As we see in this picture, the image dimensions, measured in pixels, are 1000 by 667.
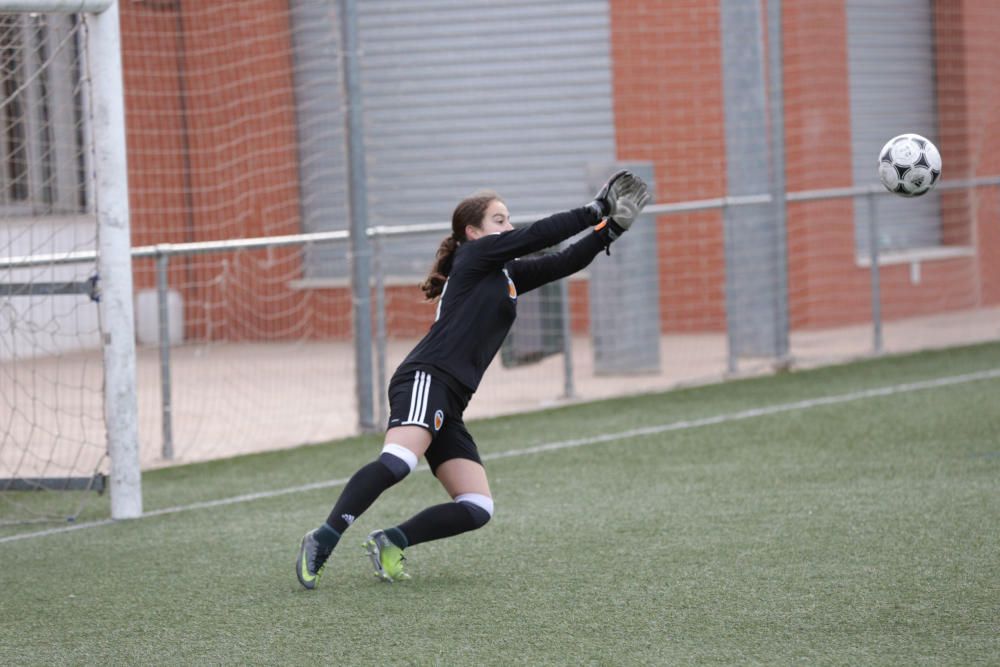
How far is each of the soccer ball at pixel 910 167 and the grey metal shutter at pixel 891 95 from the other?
8.51m

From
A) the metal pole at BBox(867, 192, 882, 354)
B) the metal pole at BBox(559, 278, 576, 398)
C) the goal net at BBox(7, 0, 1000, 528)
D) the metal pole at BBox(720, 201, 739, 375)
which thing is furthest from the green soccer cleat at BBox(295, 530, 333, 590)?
the metal pole at BBox(867, 192, 882, 354)

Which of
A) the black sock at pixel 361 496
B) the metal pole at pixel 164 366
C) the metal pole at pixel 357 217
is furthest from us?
the metal pole at pixel 357 217

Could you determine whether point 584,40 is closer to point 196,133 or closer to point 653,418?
point 196,133

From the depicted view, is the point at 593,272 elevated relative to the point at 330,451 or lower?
elevated

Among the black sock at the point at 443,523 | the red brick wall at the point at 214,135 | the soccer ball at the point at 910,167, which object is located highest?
the red brick wall at the point at 214,135

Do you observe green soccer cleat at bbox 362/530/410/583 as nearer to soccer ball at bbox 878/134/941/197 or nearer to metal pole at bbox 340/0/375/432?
soccer ball at bbox 878/134/941/197

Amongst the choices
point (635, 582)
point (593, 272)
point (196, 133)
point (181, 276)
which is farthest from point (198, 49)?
point (635, 582)

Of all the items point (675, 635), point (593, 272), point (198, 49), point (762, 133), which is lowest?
point (675, 635)

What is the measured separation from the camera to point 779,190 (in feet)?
40.0

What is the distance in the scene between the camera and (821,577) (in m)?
5.34

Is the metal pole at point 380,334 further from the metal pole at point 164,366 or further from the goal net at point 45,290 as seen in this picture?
the goal net at point 45,290

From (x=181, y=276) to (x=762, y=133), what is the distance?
6.63 meters

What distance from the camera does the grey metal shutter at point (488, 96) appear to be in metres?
15.5

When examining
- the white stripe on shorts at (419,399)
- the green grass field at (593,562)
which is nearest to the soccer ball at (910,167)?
the green grass field at (593,562)
